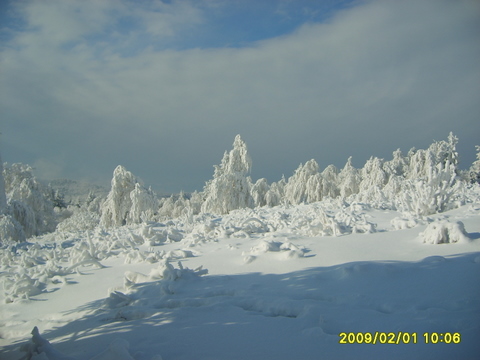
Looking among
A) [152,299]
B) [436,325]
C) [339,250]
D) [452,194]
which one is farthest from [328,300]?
[452,194]

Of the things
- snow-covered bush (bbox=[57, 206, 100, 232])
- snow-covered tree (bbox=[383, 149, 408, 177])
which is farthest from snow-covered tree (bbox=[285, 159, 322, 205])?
snow-covered bush (bbox=[57, 206, 100, 232])

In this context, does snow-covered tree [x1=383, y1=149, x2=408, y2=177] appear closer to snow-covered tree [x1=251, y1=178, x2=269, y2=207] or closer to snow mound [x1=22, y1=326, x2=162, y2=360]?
snow-covered tree [x1=251, y1=178, x2=269, y2=207]

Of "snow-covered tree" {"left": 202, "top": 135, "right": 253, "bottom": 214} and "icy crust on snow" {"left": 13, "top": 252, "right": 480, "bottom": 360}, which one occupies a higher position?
"snow-covered tree" {"left": 202, "top": 135, "right": 253, "bottom": 214}

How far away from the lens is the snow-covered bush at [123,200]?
22938 millimetres

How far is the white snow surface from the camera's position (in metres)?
2.81

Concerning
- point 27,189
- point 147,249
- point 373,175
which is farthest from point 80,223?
point 373,175

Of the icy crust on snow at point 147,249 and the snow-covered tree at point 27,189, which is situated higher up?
the snow-covered tree at point 27,189

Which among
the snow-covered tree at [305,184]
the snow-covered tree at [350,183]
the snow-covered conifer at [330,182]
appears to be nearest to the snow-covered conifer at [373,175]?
the snow-covered tree at [350,183]

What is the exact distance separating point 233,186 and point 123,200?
885cm

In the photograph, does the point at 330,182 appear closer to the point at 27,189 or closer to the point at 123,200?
the point at 123,200

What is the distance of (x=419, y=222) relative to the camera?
22.0ft
